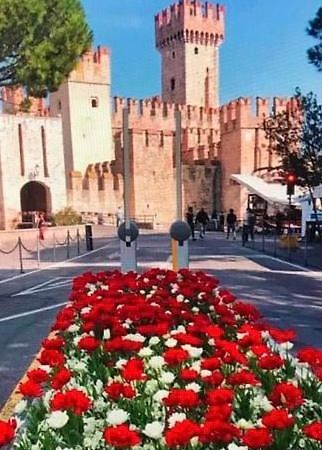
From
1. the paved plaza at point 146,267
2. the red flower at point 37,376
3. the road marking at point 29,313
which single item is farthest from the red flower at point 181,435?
the road marking at point 29,313

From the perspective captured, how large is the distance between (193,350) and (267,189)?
3078cm

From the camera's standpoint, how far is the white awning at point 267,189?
2998cm

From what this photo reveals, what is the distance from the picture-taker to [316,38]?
1384 cm

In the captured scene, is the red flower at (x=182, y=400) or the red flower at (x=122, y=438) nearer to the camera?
the red flower at (x=122, y=438)

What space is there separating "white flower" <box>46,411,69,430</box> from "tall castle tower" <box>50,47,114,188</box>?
41191 mm

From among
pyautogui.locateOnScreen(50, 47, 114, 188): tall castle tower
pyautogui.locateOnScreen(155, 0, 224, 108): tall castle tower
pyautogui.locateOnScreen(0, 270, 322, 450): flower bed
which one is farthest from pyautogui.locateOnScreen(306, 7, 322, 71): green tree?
pyautogui.locateOnScreen(155, 0, 224, 108): tall castle tower

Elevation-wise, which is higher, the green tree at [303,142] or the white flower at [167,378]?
the green tree at [303,142]

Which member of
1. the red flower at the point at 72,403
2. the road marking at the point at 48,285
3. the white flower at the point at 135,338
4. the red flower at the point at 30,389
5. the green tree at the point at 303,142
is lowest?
the road marking at the point at 48,285

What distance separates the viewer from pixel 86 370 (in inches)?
120

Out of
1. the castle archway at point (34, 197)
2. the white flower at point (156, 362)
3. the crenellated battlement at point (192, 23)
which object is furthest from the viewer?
the crenellated battlement at point (192, 23)

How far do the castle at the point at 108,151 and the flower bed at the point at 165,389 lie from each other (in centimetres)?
3101

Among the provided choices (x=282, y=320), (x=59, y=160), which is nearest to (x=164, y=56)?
(x=59, y=160)

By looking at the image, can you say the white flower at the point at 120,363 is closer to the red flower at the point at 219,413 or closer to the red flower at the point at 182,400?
the red flower at the point at 182,400

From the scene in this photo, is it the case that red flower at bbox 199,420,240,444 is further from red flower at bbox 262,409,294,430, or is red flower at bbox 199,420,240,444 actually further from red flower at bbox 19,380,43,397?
red flower at bbox 19,380,43,397
